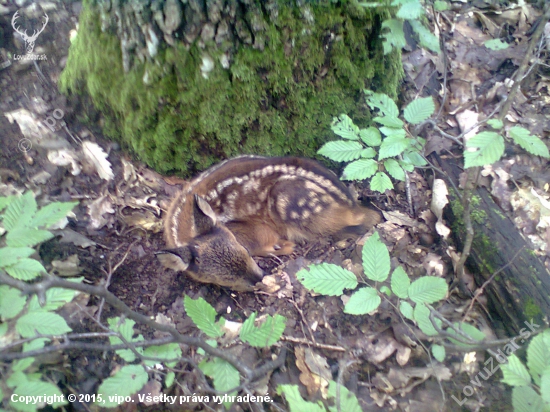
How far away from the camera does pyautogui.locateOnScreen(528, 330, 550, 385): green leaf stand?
207 cm

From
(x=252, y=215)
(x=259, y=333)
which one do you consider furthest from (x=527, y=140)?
(x=252, y=215)

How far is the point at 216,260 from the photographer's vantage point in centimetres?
373

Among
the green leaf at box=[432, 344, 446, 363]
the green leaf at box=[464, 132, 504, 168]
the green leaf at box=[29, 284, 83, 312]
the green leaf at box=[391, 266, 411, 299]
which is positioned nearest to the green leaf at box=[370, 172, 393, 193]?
the green leaf at box=[464, 132, 504, 168]

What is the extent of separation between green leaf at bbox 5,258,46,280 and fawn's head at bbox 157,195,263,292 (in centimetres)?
159

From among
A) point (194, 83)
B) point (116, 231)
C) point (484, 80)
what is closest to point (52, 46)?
point (194, 83)

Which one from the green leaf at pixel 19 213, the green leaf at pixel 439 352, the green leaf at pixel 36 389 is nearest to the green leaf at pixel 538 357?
the green leaf at pixel 439 352

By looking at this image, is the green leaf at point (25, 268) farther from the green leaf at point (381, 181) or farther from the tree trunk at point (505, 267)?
the tree trunk at point (505, 267)

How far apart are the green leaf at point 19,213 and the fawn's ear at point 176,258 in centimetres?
123

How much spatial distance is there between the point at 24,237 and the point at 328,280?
1.85 meters

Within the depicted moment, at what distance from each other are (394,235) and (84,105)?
12.1ft

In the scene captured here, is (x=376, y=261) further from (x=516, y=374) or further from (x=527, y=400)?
(x=527, y=400)

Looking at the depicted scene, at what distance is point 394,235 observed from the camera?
3908 millimetres

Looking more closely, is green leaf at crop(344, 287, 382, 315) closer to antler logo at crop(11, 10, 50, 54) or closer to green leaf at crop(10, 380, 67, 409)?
green leaf at crop(10, 380, 67, 409)

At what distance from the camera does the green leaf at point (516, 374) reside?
6.81 feet
